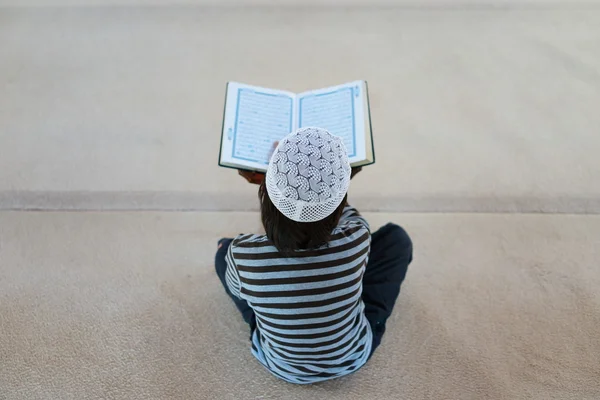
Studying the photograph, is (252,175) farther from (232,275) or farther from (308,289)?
(308,289)

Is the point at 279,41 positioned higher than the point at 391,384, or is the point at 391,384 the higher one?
the point at 279,41

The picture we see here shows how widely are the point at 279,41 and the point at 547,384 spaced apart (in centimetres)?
116

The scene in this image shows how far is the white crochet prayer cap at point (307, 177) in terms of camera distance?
0.63 m

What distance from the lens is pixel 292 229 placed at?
673mm

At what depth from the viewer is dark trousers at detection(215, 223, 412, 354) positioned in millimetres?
937

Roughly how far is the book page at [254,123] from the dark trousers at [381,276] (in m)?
0.20

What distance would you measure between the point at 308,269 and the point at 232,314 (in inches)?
15.6

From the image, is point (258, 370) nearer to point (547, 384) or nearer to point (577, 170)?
point (547, 384)

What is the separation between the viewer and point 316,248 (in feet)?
2.29

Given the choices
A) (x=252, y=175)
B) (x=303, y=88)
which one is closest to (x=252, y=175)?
(x=252, y=175)

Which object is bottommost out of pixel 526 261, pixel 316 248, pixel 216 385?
pixel 216 385

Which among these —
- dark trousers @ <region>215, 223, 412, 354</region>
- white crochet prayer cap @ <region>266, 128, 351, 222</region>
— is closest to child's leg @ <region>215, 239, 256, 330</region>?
dark trousers @ <region>215, 223, 412, 354</region>

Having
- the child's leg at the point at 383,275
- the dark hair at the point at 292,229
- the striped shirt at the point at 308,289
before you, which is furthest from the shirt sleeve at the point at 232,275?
the child's leg at the point at 383,275

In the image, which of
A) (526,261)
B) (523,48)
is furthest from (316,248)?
(523,48)
